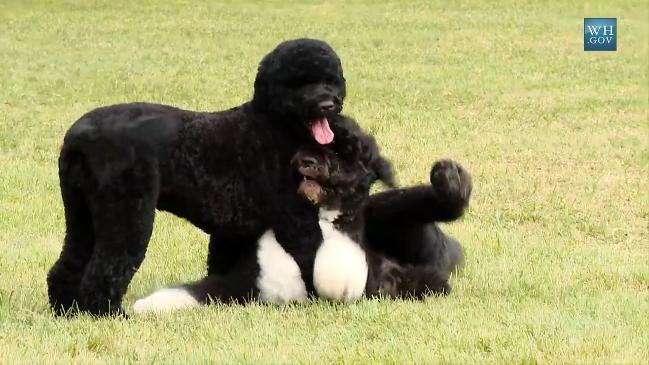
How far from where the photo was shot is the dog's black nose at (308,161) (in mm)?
5074

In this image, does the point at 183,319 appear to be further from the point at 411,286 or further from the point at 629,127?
the point at 629,127

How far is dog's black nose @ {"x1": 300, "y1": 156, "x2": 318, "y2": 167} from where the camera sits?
16.6ft


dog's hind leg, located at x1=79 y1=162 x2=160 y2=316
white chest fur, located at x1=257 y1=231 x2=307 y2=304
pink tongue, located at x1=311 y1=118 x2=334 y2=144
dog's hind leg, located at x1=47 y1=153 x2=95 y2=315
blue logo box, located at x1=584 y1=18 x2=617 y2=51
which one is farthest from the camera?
blue logo box, located at x1=584 y1=18 x2=617 y2=51

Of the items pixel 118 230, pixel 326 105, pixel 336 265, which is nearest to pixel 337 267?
pixel 336 265

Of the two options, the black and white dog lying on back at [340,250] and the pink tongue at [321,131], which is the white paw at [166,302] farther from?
the pink tongue at [321,131]

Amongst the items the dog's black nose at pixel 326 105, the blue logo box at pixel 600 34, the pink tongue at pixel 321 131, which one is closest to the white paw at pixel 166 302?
the pink tongue at pixel 321 131

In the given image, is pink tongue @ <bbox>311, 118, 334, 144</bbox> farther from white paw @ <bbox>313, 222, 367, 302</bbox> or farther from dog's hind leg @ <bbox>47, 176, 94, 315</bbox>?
dog's hind leg @ <bbox>47, 176, 94, 315</bbox>

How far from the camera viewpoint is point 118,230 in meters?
4.73

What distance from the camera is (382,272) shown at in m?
5.48

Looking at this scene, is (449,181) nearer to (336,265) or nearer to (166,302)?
(336,265)

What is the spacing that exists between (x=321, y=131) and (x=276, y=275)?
0.72 meters

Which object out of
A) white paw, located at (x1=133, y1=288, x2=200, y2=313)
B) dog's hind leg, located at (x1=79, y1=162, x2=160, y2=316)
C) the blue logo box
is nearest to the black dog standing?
dog's hind leg, located at (x1=79, y1=162, x2=160, y2=316)

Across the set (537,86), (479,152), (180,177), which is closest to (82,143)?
(180,177)

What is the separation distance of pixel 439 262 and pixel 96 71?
15.3m
